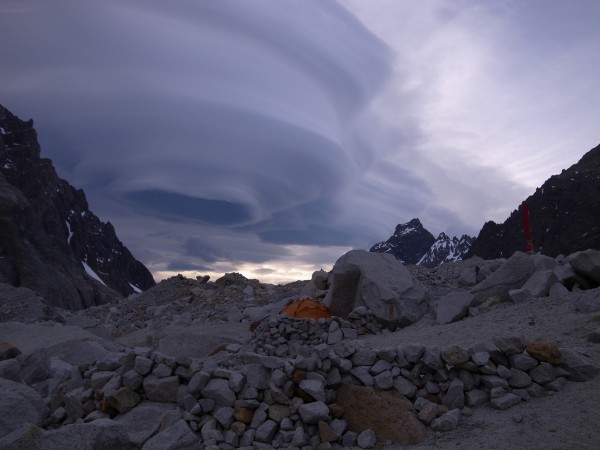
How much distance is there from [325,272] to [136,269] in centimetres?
13076

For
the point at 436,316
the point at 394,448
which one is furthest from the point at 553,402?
the point at 436,316

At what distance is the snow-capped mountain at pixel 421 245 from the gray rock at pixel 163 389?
464 feet

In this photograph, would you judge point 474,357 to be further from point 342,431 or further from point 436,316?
point 436,316

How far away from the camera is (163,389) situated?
6.80 meters

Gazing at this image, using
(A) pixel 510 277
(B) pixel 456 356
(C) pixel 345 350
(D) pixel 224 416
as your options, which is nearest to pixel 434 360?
(B) pixel 456 356

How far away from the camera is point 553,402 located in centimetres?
586

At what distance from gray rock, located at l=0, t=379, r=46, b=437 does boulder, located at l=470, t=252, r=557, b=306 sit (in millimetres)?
8154

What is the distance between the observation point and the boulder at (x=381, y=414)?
5.97 m

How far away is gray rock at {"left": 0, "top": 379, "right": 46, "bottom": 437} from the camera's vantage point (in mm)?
5855

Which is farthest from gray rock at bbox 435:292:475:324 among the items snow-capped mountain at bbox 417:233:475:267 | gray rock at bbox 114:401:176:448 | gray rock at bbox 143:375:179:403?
snow-capped mountain at bbox 417:233:475:267

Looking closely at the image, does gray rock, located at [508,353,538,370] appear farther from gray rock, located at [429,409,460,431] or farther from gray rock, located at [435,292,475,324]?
gray rock, located at [435,292,475,324]

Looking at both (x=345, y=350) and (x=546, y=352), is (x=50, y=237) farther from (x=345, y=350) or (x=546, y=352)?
(x=546, y=352)

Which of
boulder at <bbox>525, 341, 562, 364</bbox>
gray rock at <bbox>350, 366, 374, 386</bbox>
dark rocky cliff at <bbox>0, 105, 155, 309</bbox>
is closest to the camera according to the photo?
boulder at <bbox>525, 341, 562, 364</bbox>

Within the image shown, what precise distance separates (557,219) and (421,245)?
97.9 meters
